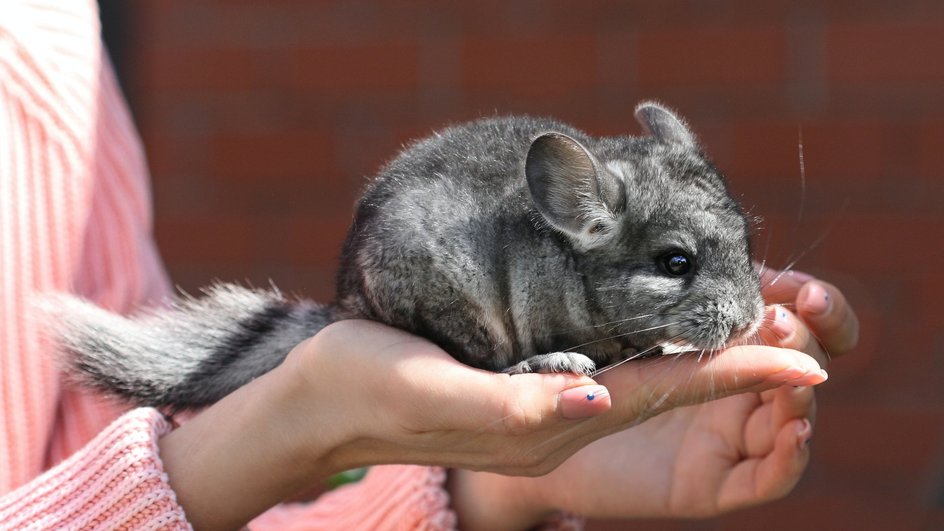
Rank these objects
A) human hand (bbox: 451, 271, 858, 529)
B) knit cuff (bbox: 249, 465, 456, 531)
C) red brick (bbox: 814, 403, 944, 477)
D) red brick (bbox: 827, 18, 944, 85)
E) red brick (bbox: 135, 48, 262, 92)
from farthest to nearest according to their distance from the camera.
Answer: red brick (bbox: 135, 48, 262, 92), red brick (bbox: 814, 403, 944, 477), red brick (bbox: 827, 18, 944, 85), knit cuff (bbox: 249, 465, 456, 531), human hand (bbox: 451, 271, 858, 529)

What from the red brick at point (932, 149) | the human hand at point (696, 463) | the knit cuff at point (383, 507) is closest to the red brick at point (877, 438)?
the red brick at point (932, 149)

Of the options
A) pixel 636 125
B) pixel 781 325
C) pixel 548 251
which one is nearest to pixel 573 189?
pixel 548 251

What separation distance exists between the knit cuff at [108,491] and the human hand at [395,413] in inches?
1.4

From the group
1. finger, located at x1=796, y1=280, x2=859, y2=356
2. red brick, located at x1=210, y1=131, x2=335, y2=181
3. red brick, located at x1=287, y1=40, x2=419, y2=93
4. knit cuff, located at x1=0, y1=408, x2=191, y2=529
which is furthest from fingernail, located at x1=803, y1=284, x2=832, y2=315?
red brick, located at x1=210, y1=131, x2=335, y2=181

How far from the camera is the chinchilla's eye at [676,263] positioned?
1.61 m

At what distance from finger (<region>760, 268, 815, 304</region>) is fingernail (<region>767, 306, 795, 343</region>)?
5.6 inches

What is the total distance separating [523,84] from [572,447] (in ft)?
5.81

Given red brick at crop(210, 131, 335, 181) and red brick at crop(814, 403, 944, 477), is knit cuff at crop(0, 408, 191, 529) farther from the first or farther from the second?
red brick at crop(814, 403, 944, 477)

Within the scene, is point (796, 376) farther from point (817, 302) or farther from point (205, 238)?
point (205, 238)

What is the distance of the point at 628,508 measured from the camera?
77.7 inches

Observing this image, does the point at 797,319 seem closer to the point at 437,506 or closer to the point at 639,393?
the point at 639,393

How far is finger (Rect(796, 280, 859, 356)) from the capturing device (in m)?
1.67

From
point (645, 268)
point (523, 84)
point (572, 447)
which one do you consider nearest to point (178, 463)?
point (572, 447)

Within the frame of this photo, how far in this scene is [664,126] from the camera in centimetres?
179
